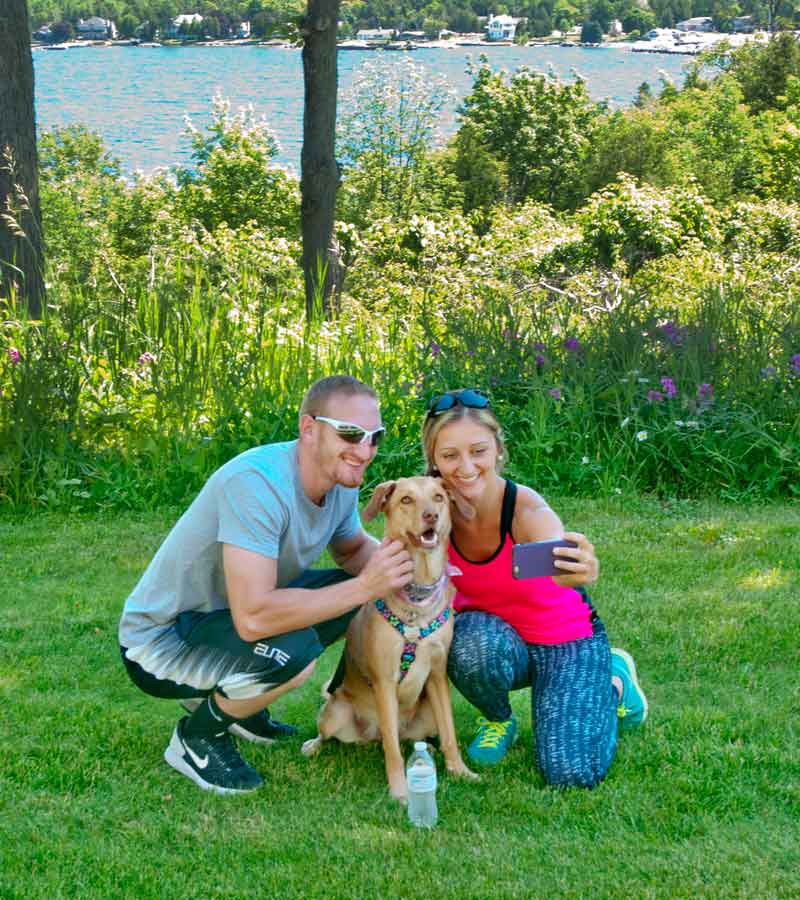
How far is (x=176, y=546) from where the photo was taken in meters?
3.85

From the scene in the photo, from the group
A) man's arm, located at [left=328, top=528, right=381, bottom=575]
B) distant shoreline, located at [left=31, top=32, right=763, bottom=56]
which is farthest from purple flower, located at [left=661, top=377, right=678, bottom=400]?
distant shoreline, located at [left=31, top=32, right=763, bottom=56]

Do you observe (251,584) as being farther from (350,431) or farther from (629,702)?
(629,702)

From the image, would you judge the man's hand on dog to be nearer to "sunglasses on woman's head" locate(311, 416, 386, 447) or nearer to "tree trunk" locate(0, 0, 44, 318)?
"sunglasses on woman's head" locate(311, 416, 386, 447)

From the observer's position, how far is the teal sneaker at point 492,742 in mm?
4117

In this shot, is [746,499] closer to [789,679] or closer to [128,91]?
[789,679]

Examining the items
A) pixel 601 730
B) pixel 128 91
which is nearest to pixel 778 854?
pixel 601 730

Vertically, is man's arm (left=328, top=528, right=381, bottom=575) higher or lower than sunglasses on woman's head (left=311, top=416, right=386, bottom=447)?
lower

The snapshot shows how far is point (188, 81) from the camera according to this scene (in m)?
62.7

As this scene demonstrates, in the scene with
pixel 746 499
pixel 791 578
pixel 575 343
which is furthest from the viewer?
pixel 575 343

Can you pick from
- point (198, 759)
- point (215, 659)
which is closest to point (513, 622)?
point (215, 659)

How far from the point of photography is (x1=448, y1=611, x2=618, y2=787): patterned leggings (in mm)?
3918

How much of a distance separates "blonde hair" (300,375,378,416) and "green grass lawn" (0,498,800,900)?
49.6 inches

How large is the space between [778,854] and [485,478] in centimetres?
143

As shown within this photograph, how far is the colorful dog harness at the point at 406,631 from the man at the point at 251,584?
0.54ft
